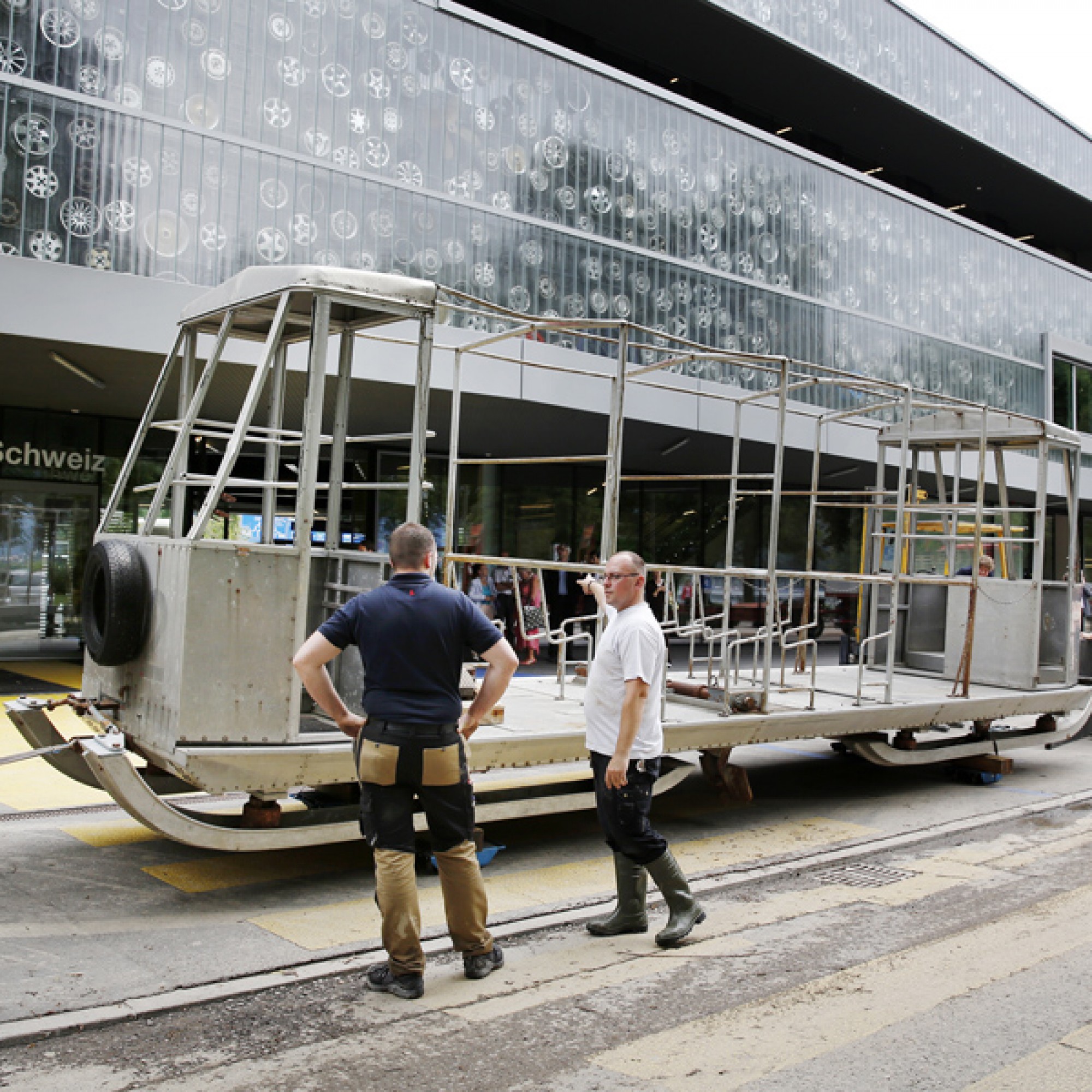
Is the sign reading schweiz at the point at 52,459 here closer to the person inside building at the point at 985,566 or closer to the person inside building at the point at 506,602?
the person inside building at the point at 506,602

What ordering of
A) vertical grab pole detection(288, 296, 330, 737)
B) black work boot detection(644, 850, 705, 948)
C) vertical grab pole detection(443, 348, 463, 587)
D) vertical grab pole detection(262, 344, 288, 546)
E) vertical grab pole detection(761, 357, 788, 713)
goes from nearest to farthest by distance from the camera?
black work boot detection(644, 850, 705, 948) → vertical grab pole detection(288, 296, 330, 737) → vertical grab pole detection(262, 344, 288, 546) → vertical grab pole detection(443, 348, 463, 587) → vertical grab pole detection(761, 357, 788, 713)

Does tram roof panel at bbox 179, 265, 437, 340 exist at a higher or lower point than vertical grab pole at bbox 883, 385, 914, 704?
higher

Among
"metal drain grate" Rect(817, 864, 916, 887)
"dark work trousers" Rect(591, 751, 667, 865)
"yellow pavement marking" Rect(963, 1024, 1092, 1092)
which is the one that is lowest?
"metal drain grate" Rect(817, 864, 916, 887)

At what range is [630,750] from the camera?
5.37m

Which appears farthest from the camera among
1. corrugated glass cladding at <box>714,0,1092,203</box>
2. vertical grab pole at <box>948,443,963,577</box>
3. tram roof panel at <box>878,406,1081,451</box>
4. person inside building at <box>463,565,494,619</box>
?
corrugated glass cladding at <box>714,0,1092,203</box>

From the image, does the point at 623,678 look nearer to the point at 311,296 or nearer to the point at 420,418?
the point at 420,418

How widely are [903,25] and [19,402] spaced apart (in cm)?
2093

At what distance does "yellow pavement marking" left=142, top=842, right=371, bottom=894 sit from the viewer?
21.0ft

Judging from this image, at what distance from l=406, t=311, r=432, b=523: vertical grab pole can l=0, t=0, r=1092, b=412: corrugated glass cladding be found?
7078mm

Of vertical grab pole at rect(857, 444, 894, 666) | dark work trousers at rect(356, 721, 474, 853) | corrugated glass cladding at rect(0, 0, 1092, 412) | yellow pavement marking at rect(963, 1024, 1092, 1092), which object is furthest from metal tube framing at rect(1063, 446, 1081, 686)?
dark work trousers at rect(356, 721, 474, 853)

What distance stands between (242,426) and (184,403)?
1.56 meters

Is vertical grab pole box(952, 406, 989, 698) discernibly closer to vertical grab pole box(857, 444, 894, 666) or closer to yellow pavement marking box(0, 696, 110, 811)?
vertical grab pole box(857, 444, 894, 666)

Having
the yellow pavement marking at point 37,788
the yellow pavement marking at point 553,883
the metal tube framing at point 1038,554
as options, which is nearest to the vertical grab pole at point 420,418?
the yellow pavement marking at point 553,883

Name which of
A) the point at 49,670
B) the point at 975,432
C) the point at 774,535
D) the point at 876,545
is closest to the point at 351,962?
the point at 774,535
